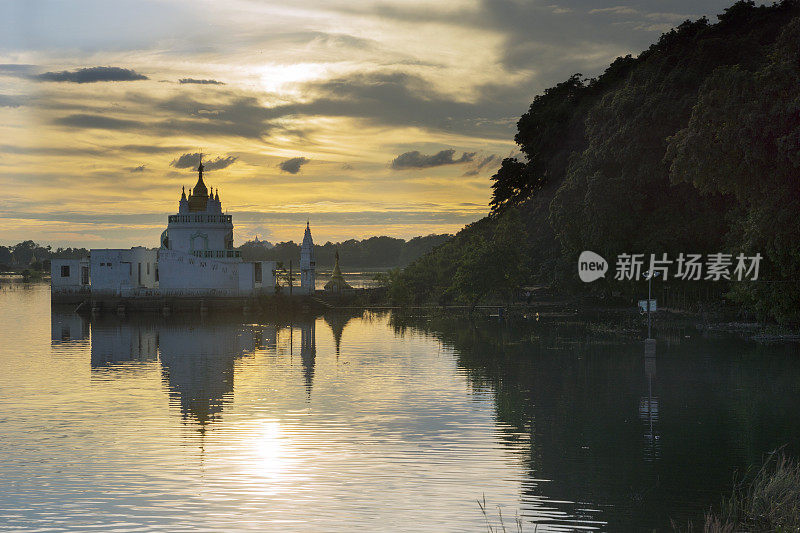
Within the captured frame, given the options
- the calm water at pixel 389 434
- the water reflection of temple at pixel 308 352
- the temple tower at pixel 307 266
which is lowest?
the calm water at pixel 389 434

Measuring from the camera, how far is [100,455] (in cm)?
2277

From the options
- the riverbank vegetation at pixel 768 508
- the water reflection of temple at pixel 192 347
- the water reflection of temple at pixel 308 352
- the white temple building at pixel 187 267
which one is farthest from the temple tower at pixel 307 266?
the riverbank vegetation at pixel 768 508

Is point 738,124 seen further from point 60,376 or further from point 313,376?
point 60,376

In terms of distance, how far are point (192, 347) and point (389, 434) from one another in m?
29.8

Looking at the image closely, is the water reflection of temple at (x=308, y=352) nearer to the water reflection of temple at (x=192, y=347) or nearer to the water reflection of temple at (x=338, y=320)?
the water reflection of temple at (x=192, y=347)

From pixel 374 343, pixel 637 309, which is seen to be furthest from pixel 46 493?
pixel 637 309

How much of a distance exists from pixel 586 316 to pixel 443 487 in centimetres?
4851

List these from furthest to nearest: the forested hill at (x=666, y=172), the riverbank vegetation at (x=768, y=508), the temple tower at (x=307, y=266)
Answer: the temple tower at (x=307, y=266)
the forested hill at (x=666, y=172)
the riverbank vegetation at (x=768, y=508)

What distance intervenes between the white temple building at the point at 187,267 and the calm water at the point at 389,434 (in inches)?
1636

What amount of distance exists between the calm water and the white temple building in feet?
136

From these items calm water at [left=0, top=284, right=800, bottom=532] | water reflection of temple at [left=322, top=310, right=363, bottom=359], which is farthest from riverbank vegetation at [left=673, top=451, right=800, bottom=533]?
water reflection of temple at [left=322, top=310, right=363, bottom=359]

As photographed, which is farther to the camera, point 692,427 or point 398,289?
point 398,289

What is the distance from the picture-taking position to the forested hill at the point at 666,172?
109 feet

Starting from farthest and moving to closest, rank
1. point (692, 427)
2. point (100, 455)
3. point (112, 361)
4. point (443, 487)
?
point (112, 361) < point (692, 427) < point (100, 455) < point (443, 487)
